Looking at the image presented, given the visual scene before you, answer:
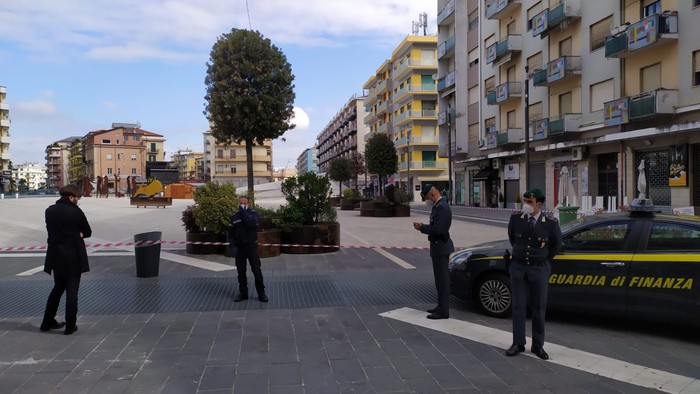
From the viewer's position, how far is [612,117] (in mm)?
23094

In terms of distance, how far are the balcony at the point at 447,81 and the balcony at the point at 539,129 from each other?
45.2ft

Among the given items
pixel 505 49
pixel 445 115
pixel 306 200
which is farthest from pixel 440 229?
pixel 445 115

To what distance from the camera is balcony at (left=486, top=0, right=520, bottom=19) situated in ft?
107

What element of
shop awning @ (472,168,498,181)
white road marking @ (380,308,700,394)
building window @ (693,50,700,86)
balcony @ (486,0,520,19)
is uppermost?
balcony @ (486,0,520,19)

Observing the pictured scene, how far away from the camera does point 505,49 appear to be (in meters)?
32.5

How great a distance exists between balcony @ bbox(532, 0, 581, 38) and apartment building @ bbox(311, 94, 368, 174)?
1769 inches

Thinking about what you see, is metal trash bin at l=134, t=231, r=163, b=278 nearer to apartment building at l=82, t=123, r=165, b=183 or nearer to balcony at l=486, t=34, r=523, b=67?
balcony at l=486, t=34, r=523, b=67

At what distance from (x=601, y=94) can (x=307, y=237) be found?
20.9 meters

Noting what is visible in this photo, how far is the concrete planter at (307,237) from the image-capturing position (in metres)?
11.2

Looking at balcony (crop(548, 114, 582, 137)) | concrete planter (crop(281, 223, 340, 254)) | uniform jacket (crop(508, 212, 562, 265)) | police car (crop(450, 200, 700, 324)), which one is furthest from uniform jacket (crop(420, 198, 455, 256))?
balcony (crop(548, 114, 582, 137))

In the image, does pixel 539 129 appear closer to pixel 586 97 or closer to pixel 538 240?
pixel 586 97

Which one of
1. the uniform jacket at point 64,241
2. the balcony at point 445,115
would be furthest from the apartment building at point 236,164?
the uniform jacket at point 64,241

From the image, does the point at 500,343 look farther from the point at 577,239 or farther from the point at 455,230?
the point at 455,230

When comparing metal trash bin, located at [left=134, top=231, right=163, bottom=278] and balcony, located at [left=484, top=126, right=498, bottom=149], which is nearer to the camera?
metal trash bin, located at [left=134, top=231, right=163, bottom=278]
